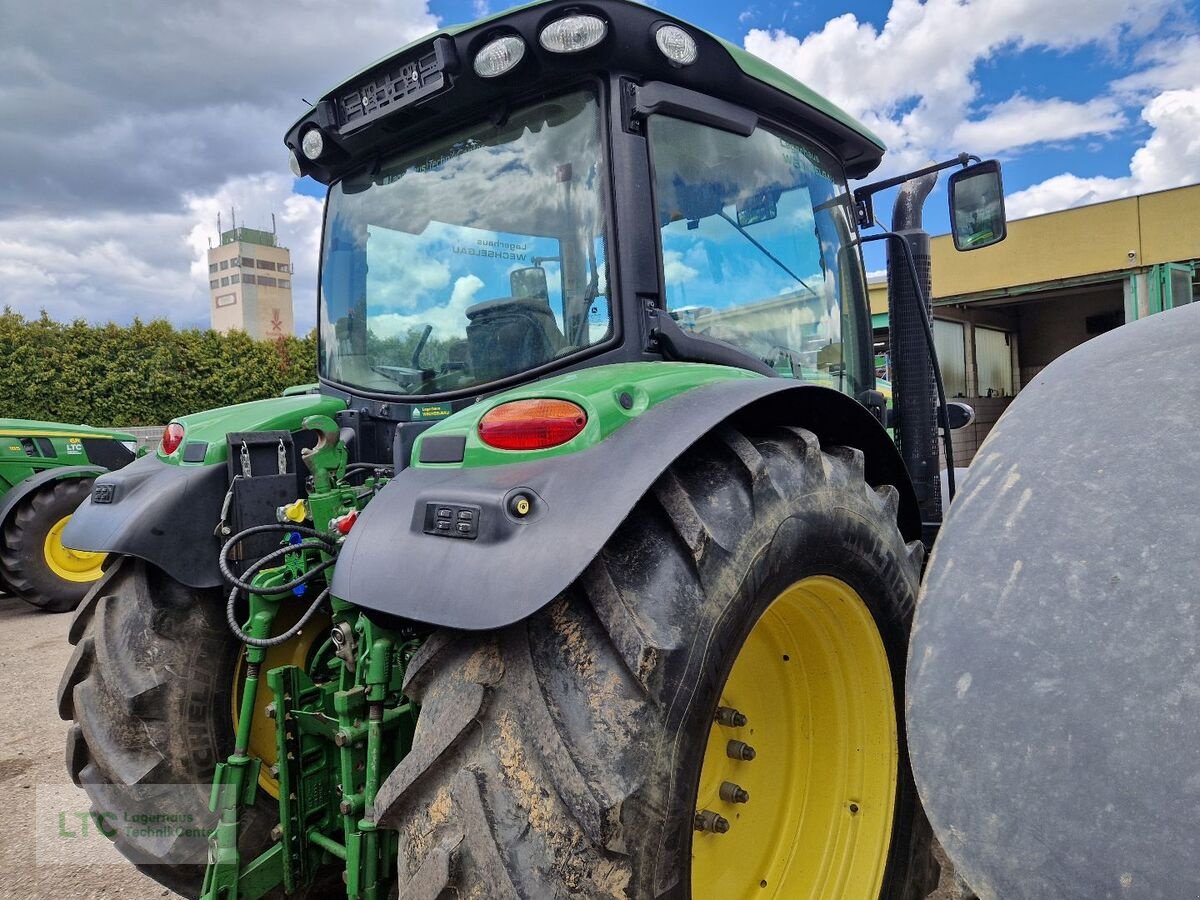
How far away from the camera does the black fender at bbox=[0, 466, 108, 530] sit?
6730mm

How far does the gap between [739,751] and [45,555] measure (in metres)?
7.00

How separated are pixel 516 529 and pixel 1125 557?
889 millimetres

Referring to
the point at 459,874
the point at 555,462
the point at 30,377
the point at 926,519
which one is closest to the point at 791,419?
the point at 555,462

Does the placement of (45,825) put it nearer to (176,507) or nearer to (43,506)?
(176,507)

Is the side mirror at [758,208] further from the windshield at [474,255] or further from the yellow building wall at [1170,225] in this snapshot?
the yellow building wall at [1170,225]

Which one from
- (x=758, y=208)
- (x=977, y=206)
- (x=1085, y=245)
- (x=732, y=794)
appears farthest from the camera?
(x=1085, y=245)

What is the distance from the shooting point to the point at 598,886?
127 cm

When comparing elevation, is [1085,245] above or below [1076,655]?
above

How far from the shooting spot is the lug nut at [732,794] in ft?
6.14

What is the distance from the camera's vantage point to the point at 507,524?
139cm

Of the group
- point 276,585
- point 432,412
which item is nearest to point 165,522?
point 276,585

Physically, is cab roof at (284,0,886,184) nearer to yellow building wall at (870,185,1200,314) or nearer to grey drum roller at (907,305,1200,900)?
grey drum roller at (907,305,1200,900)

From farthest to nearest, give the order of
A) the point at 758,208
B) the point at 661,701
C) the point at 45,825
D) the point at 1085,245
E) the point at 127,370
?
the point at 127,370
the point at 1085,245
the point at 45,825
the point at 758,208
the point at 661,701

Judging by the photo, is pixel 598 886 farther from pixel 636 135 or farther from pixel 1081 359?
pixel 636 135
